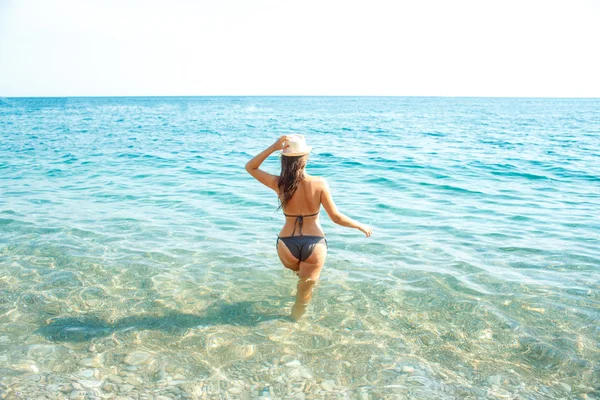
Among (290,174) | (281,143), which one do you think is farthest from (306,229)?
(281,143)

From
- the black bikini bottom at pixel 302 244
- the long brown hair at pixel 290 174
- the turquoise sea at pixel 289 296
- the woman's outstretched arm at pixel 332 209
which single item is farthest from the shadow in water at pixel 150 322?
the long brown hair at pixel 290 174

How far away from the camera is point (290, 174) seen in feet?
15.0

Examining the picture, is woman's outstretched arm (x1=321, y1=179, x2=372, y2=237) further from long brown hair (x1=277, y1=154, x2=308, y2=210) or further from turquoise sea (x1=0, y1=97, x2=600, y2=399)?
turquoise sea (x1=0, y1=97, x2=600, y2=399)

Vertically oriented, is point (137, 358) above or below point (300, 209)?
below

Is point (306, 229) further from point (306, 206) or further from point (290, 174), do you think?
point (290, 174)

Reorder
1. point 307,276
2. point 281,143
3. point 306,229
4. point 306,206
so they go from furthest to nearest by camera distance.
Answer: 1. point 307,276
2. point 306,229
3. point 306,206
4. point 281,143

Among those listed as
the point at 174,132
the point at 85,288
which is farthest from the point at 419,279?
the point at 174,132

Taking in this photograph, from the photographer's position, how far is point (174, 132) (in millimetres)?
29328

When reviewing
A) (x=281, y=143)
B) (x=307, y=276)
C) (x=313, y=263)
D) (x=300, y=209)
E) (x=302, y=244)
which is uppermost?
(x=281, y=143)

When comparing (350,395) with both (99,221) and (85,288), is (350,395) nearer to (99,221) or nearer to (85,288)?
(85,288)

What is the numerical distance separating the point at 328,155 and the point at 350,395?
15449mm

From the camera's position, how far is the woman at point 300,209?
4.52 metres

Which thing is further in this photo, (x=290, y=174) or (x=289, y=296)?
(x=289, y=296)

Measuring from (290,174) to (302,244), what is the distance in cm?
82
